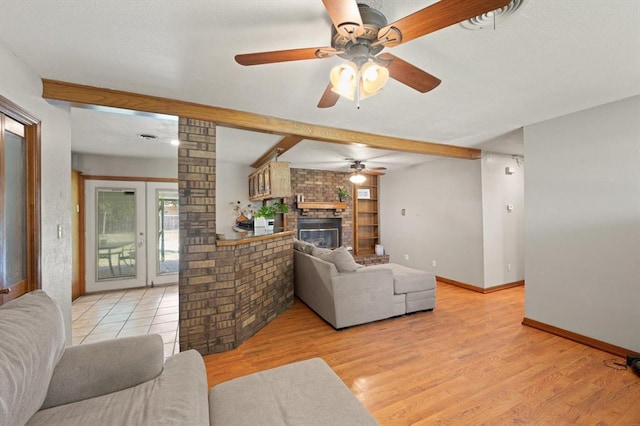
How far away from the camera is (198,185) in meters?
2.53

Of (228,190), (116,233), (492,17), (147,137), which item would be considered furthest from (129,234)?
(492,17)

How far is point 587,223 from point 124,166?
6717mm

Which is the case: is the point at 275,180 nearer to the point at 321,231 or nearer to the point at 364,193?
the point at 321,231

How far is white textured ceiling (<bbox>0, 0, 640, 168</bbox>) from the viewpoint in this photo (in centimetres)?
138

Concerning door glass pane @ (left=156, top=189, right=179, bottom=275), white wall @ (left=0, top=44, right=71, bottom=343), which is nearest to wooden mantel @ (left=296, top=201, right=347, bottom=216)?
door glass pane @ (left=156, top=189, right=179, bottom=275)

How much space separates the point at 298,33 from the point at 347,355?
2.66 metres

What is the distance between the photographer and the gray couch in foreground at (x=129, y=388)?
3.38 feet

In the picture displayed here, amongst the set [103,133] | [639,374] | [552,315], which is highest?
[103,133]

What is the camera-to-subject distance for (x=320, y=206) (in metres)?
6.16

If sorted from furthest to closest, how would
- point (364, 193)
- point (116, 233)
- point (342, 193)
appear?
1. point (364, 193)
2. point (342, 193)
3. point (116, 233)

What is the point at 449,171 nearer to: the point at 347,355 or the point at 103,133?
the point at 347,355

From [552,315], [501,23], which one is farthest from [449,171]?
[501,23]

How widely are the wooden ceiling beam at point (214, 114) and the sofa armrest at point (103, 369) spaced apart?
1.94 metres

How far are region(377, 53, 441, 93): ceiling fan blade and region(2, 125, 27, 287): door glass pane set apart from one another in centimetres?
248
